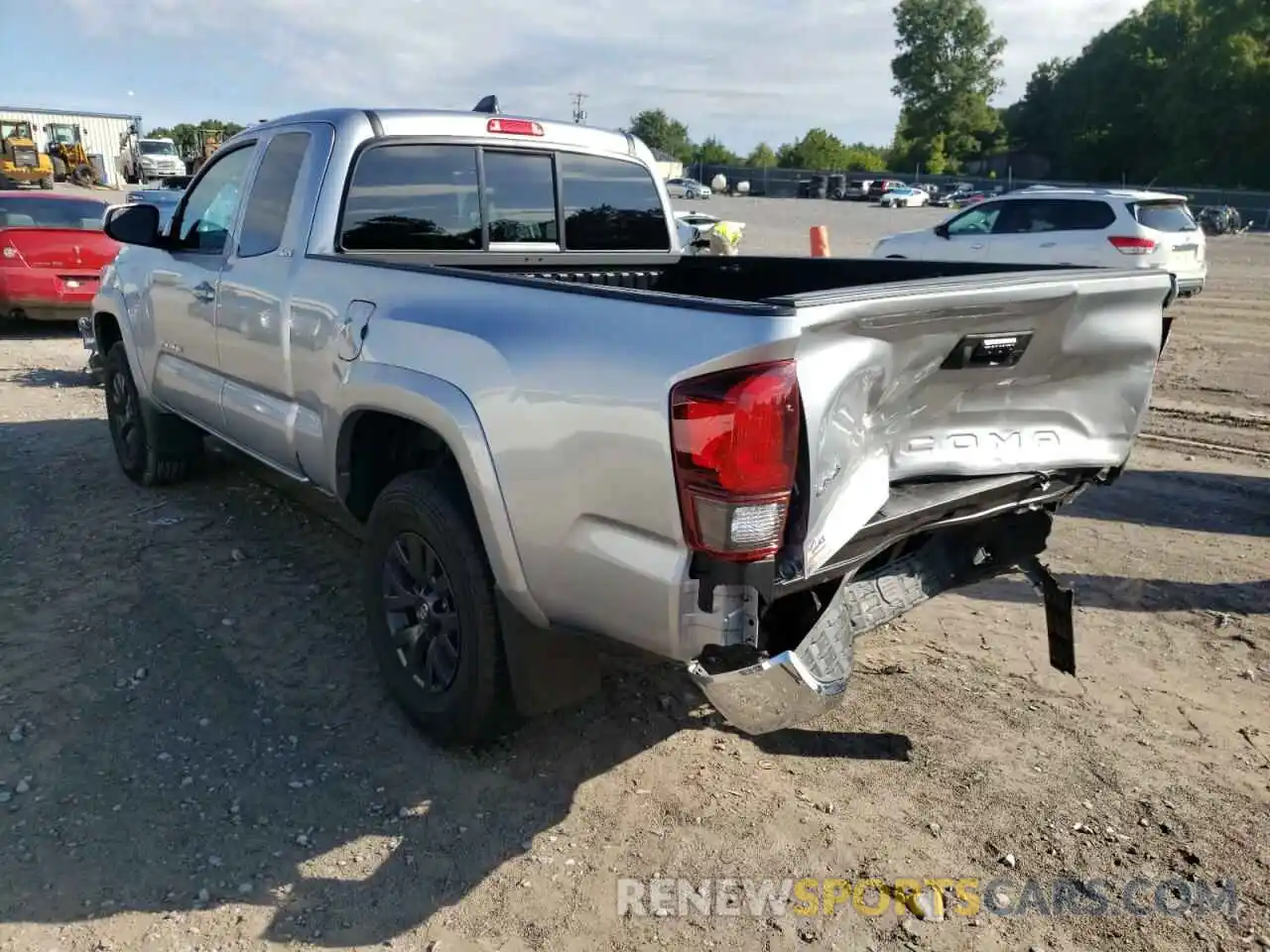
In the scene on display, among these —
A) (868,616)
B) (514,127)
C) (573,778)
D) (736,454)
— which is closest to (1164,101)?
(514,127)

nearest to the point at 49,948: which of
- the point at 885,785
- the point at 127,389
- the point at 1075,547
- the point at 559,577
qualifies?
the point at 559,577

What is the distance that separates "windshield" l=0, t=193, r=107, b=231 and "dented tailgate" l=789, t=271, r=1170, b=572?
11.0 metres

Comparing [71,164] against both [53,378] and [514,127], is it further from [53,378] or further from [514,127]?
[514,127]

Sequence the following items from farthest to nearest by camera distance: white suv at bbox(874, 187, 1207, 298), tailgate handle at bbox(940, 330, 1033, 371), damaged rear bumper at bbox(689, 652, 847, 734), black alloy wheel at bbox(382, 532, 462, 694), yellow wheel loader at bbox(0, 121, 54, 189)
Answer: yellow wheel loader at bbox(0, 121, 54, 189), white suv at bbox(874, 187, 1207, 298), black alloy wheel at bbox(382, 532, 462, 694), tailgate handle at bbox(940, 330, 1033, 371), damaged rear bumper at bbox(689, 652, 847, 734)

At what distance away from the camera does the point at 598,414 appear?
2.53 meters

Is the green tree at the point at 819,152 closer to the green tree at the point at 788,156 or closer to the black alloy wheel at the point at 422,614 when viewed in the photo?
the green tree at the point at 788,156

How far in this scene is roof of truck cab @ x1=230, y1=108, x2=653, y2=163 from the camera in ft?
13.3

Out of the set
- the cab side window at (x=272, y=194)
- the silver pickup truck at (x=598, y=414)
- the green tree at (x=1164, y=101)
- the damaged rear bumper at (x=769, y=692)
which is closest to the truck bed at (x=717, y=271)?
the silver pickup truck at (x=598, y=414)

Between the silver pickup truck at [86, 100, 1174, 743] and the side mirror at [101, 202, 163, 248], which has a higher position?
the side mirror at [101, 202, 163, 248]

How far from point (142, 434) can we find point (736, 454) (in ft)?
15.4

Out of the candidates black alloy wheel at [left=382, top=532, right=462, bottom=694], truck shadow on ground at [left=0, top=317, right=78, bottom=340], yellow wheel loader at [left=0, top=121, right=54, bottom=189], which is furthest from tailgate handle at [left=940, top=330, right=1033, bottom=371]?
yellow wheel loader at [left=0, top=121, right=54, bottom=189]

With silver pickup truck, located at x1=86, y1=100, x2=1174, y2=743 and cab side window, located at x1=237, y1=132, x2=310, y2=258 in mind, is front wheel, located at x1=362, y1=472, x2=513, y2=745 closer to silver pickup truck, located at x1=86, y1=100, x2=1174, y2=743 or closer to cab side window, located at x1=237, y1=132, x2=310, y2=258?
silver pickup truck, located at x1=86, y1=100, x2=1174, y2=743

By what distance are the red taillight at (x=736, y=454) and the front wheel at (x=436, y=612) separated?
93cm

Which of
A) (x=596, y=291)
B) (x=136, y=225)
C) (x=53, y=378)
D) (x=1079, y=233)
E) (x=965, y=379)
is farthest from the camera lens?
(x=1079, y=233)
